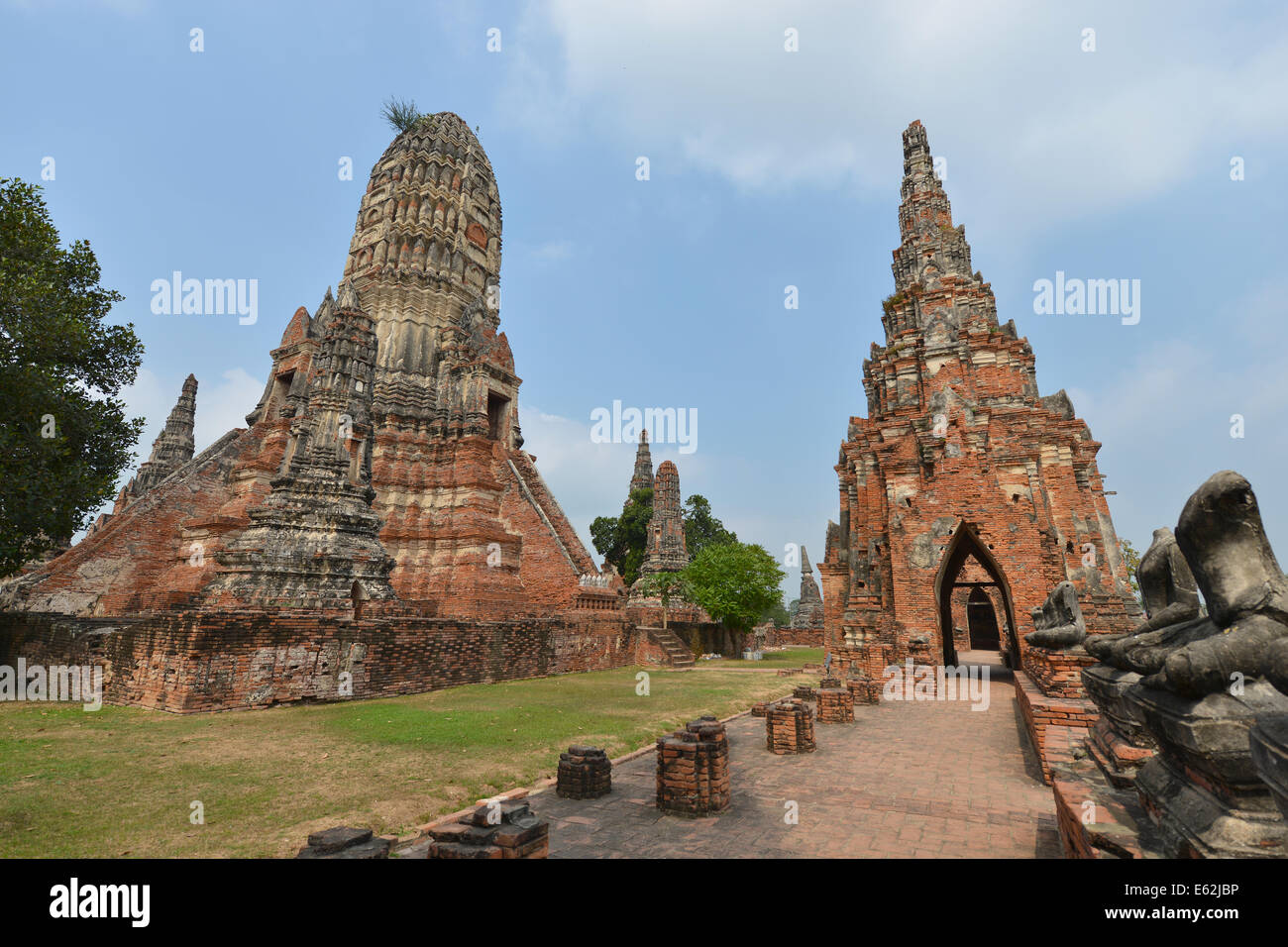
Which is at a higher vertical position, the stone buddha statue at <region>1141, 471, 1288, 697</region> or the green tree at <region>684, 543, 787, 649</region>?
the stone buddha statue at <region>1141, 471, 1288, 697</region>

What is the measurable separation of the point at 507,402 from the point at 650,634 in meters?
12.7

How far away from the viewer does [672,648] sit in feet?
73.5

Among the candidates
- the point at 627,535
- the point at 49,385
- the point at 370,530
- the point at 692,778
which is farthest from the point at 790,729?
the point at 627,535

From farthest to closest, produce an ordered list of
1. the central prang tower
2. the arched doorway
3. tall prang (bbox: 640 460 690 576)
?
1. tall prang (bbox: 640 460 690 576)
2. the arched doorway
3. the central prang tower

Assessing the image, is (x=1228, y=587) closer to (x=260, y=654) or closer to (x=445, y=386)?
(x=260, y=654)

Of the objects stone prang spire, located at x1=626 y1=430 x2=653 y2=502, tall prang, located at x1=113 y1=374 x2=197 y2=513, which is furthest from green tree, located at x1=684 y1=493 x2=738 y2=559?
tall prang, located at x1=113 y1=374 x2=197 y2=513

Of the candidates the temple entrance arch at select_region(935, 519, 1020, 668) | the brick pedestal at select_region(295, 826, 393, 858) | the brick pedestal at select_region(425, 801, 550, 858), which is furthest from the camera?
the temple entrance arch at select_region(935, 519, 1020, 668)

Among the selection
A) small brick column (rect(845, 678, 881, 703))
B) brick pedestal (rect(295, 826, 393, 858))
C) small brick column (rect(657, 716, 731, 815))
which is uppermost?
brick pedestal (rect(295, 826, 393, 858))

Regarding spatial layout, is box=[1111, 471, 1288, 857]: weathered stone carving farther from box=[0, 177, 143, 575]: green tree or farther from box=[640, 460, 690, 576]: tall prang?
box=[640, 460, 690, 576]: tall prang

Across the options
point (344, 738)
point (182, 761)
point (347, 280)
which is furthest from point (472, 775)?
point (347, 280)

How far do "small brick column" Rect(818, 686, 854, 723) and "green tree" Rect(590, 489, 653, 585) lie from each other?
34.2 metres

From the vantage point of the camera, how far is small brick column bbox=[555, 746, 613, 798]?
18.1ft

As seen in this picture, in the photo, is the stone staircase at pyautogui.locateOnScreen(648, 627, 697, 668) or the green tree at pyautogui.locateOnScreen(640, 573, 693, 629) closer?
the stone staircase at pyautogui.locateOnScreen(648, 627, 697, 668)

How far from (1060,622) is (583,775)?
606 centimetres
